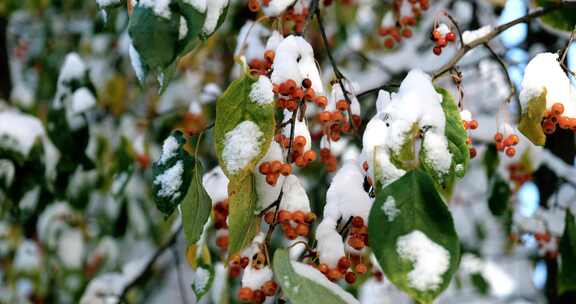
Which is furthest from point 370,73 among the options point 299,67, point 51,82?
point 299,67

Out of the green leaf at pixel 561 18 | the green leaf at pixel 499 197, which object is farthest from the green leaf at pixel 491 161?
the green leaf at pixel 561 18

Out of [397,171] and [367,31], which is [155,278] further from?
[397,171]

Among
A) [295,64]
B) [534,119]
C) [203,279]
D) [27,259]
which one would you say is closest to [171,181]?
[295,64]

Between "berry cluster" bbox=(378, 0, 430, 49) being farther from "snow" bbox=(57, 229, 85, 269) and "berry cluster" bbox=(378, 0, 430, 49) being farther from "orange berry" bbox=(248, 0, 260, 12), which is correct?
"snow" bbox=(57, 229, 85, 269)

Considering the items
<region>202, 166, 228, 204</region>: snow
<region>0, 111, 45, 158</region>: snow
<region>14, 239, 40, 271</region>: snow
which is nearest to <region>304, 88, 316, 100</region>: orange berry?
<region>202, 166, 228, 204</region>: snow

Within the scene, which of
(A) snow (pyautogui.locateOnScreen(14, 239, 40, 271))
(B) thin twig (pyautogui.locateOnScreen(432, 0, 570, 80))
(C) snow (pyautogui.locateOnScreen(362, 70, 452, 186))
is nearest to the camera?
(C) snow (pyautogui.locateOnScreen(362, 70, 452, 186))

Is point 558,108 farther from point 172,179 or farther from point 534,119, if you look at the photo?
point 172,179

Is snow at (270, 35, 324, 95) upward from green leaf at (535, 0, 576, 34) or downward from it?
upward
